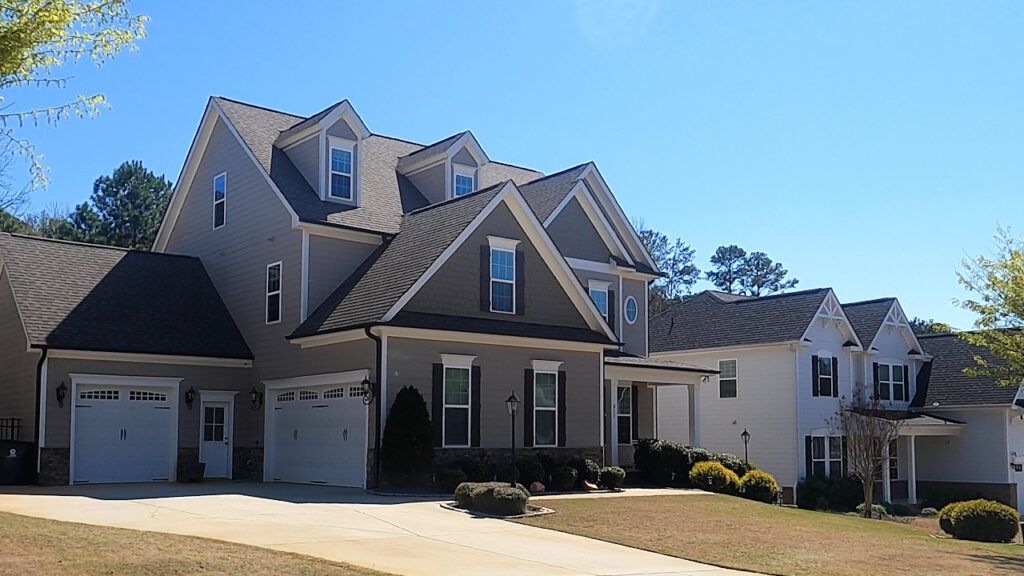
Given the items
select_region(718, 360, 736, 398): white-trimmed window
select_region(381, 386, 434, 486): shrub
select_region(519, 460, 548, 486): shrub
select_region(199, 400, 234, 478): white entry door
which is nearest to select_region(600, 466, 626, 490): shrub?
select_region(519, 460, 548, 486): shrub

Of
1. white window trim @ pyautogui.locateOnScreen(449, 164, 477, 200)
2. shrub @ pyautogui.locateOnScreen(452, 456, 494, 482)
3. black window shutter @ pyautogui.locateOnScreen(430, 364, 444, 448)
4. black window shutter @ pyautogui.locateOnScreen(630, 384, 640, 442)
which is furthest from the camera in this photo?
black window shutter @ pyautogui.locateOnScreen(630, 384, 640, 442)

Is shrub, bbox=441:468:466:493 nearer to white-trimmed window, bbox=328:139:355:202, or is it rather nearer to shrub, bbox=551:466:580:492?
shrub, bbox=551:466:580:492

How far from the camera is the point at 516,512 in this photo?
63.0ft

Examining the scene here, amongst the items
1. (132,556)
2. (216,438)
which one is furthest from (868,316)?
(132,556)

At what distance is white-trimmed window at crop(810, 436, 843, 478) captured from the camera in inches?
1481

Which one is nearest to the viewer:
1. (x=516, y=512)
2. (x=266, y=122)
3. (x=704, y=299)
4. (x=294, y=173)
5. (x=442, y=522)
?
(x=442, y=522)

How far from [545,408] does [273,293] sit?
800 cm

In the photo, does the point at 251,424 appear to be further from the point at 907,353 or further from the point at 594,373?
the point at 907,353

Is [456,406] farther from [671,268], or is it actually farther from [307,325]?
[671,268]

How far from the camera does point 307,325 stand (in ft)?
84.3

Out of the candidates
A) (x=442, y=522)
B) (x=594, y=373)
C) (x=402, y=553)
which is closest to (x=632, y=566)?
(x=402, y=553)

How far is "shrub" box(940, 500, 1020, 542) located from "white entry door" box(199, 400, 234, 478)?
60.0 feet

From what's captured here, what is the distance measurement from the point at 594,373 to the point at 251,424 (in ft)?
A: 30.9

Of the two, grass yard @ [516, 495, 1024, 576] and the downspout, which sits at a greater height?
the downspout
